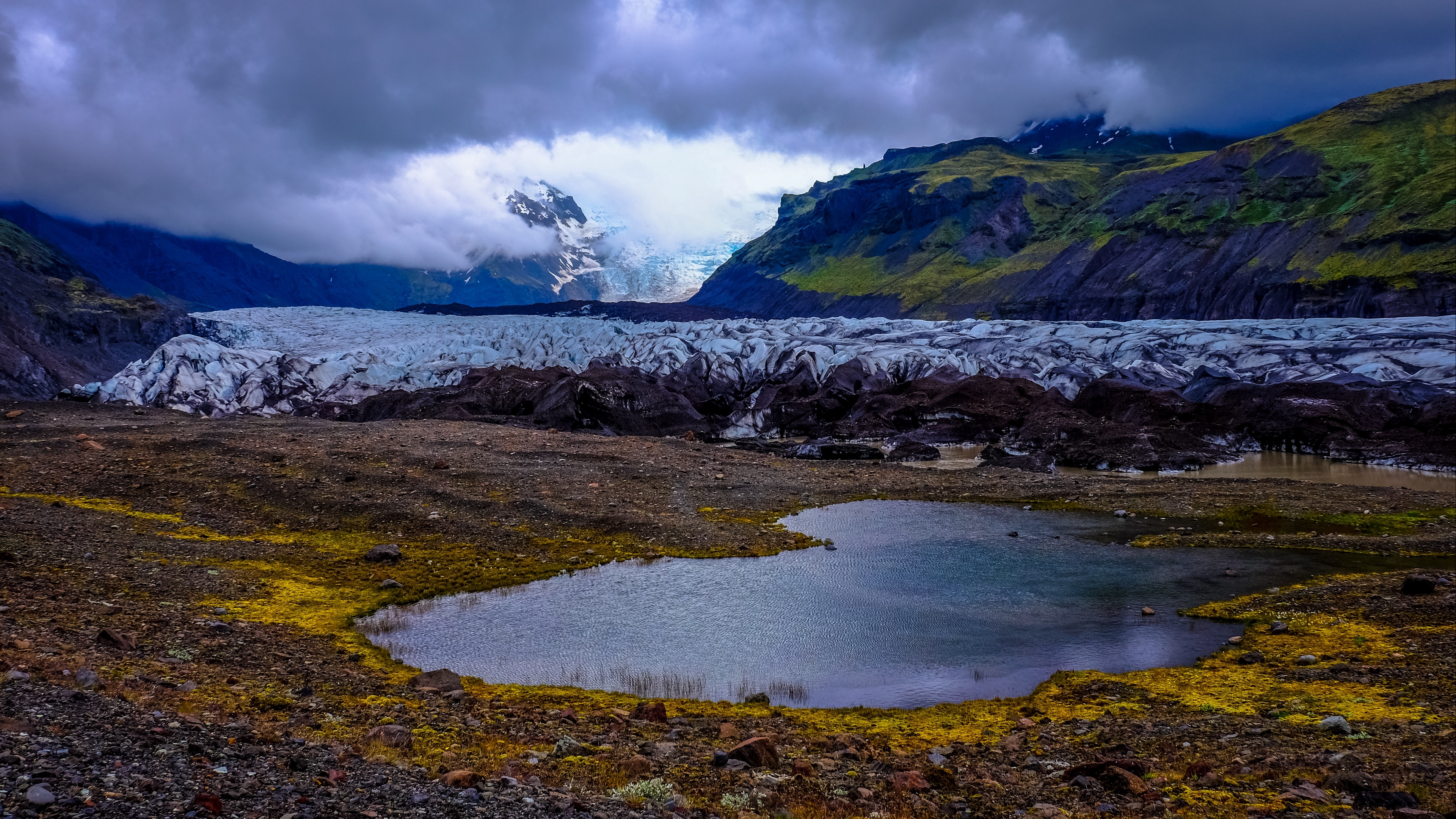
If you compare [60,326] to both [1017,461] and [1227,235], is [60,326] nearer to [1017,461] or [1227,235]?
[1017,461]

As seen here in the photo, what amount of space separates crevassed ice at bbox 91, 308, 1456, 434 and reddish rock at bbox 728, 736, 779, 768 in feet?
139

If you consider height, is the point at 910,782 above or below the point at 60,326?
below

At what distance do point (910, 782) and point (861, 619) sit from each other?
725 centimetres

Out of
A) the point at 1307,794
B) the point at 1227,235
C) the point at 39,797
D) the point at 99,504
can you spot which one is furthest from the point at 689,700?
the point at 1227,235

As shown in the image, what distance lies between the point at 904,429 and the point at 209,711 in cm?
4336

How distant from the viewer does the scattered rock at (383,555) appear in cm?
1739

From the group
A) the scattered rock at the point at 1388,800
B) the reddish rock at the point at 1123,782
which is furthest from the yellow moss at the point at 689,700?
the scattered rock at the point at 1388,800

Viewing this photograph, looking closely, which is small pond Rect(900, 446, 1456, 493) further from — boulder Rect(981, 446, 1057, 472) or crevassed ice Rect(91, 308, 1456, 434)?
crevassed ice Rect(91, 308, 1456, 434)

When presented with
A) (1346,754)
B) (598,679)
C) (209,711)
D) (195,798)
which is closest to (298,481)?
(598,679)

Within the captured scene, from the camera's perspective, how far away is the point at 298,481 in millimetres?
22484

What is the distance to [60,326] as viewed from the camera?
62.4 meters

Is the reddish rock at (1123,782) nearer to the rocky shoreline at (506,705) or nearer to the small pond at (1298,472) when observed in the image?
the rocky shoreline at (506,705)

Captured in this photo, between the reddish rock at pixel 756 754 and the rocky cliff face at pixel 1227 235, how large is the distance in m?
96.4

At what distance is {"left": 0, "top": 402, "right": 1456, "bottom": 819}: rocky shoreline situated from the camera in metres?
6.62
